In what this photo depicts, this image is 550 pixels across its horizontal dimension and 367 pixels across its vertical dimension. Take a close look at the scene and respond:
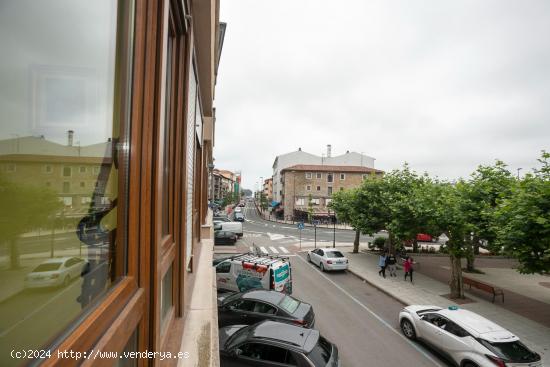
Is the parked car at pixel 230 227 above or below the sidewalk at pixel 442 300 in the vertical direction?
above

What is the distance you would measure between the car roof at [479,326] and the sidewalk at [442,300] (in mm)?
2254

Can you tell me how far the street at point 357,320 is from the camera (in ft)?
29.8

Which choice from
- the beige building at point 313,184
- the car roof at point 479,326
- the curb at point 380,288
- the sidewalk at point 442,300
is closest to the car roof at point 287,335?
the car roof at point 479,326

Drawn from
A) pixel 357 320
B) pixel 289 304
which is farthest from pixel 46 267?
pixel 357 320

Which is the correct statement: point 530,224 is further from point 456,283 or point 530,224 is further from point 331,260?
point 331,260

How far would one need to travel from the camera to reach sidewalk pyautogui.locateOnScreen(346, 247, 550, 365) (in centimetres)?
1052

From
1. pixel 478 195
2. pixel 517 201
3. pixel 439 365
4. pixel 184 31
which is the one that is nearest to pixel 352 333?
pixel 439 365

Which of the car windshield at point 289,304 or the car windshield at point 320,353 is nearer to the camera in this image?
the car windshield at point 320,353

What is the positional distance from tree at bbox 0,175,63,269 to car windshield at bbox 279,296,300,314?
9.04 m

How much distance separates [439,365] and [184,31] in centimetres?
1009

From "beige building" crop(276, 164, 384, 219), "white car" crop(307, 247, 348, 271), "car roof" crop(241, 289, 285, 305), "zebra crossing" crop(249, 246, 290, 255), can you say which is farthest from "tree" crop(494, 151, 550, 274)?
"beige building" crop(276, 164, 384, 219)

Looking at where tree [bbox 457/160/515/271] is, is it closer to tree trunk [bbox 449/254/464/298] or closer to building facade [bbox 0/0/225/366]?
tree trunk [bbox 449/254/464/298]

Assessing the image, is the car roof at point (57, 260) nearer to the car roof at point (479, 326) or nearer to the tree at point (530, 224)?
the car roof at point (479, 326)

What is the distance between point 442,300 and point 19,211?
1639 cm
